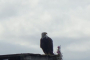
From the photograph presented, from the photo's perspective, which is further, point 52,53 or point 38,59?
point 52,53

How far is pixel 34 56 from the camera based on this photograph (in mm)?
16906

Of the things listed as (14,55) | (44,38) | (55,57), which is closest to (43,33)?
(44,38)

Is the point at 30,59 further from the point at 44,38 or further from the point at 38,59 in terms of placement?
the point at 44,38

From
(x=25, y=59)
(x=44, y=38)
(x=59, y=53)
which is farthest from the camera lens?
(x=44, y=38)

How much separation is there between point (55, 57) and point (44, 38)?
5.86 ft

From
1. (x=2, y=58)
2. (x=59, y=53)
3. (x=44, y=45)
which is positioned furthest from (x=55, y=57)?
(x=2, y=58)

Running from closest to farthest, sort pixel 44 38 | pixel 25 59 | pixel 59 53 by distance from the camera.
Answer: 1. pixel 25 59
2. pixel 59 53
3. pixel 44 38

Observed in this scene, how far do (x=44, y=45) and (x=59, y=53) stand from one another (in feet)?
5.49

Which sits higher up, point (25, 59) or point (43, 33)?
point (43, 33)

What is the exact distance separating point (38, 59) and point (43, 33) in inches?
105

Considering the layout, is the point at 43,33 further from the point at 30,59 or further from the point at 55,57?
the point at 30,59

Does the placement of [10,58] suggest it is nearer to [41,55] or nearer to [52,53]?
[41,55]

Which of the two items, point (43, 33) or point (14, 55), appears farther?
point (43, 33)

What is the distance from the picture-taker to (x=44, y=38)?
63.3ft
